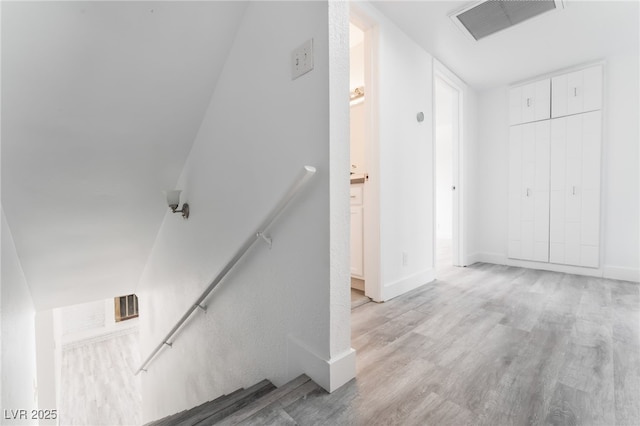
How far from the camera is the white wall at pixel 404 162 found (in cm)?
225

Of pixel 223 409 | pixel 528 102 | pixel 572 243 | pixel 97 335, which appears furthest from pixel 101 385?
pixel 528 102

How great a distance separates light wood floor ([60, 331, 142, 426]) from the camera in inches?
176

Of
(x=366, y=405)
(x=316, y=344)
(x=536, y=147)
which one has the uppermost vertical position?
(x=536, y=147)

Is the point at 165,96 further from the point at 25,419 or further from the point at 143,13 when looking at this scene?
the point at 25,419

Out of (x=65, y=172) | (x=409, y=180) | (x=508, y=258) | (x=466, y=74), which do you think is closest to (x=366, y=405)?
(x=409, y=180)

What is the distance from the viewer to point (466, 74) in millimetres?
3369

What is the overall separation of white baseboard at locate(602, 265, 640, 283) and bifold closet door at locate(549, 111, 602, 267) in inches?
4.3

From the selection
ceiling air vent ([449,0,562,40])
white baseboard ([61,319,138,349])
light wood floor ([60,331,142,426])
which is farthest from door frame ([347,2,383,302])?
white baseboard ([61,319,138,349])

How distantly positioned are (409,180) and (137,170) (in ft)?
7.64

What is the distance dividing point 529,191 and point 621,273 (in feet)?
3.91

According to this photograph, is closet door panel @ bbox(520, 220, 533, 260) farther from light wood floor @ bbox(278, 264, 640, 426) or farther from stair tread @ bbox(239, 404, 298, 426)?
stair tread @ bbox(239, 404, 298, 426)

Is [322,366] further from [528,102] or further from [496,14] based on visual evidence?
[528,102]

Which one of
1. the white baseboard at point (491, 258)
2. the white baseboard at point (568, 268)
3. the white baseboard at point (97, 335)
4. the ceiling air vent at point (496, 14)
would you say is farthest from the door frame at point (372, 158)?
the white baseboard at point (97, 335)

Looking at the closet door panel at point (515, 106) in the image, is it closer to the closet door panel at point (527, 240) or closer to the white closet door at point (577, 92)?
the white closet door at point (577, 92)
